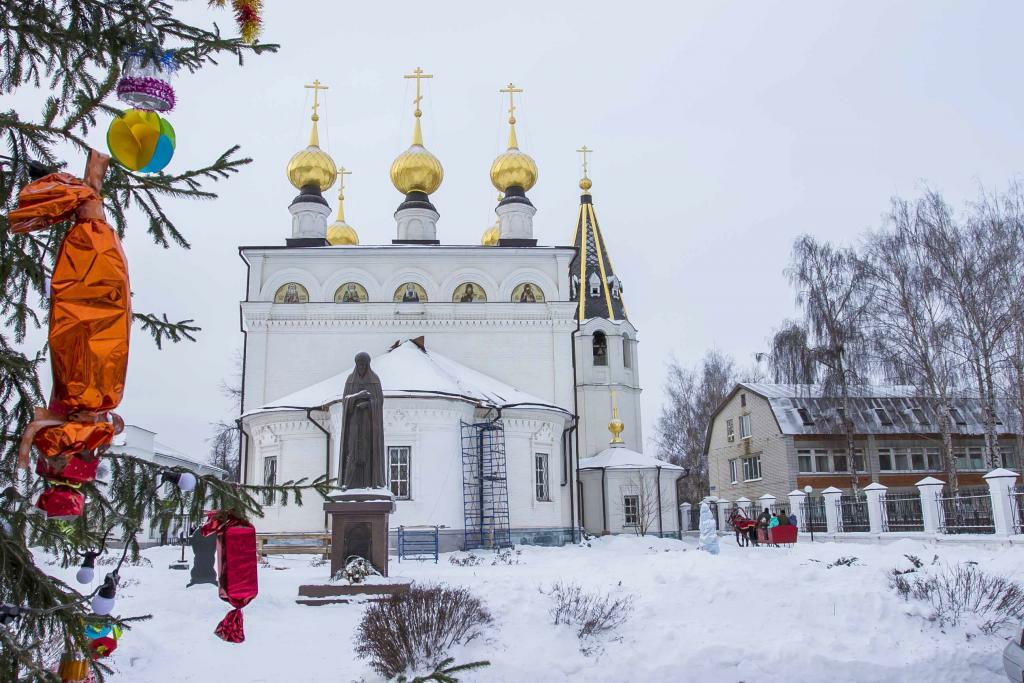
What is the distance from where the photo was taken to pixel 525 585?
465 inches

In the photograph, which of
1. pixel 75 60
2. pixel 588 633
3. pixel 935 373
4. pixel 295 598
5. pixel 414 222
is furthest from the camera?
pixel 414 222

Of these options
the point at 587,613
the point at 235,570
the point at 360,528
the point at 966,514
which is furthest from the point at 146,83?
the point at 966,514

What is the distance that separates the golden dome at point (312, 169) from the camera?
92.4ft

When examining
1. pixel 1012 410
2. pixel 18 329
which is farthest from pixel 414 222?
pixel 18 329

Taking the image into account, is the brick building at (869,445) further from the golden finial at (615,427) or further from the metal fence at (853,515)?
the metal fence at (853,515)

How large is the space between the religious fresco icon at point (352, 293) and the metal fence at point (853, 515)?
15398mm

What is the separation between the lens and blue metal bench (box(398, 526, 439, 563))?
62.2 ft

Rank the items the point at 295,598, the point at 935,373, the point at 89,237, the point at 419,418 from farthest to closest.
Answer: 1. the point at 935,373
2. the point at 419,418
3. the point at 295,598
4. the point at 89,237

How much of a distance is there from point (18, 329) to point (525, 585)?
8679 millimetres

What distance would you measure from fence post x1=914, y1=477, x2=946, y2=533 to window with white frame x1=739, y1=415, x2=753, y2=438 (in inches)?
735

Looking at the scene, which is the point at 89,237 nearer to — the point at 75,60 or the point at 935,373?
the point at 75,60

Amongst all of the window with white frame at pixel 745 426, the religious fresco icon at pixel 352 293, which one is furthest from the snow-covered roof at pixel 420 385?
the window with white frame at pixel 745 426

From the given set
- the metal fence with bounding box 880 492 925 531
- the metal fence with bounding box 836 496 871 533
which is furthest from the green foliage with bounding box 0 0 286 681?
the metal fence with bounding box 836 496 871 533

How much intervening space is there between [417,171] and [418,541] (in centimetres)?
1446
